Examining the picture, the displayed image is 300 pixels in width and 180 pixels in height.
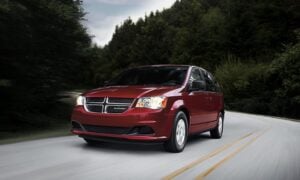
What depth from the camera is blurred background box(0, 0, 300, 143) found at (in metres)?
16.0

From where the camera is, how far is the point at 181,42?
7688 cm

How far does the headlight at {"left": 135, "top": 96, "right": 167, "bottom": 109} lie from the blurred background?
14.8 ft

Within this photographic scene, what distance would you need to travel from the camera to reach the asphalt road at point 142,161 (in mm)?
6508

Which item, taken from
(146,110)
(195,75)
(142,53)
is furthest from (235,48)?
(146,110)

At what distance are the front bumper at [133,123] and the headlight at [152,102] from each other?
0.27ft

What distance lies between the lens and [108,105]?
8305 millimetres

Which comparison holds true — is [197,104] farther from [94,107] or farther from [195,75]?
[94,107]

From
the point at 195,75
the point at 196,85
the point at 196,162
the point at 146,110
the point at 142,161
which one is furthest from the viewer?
the point at 195,75

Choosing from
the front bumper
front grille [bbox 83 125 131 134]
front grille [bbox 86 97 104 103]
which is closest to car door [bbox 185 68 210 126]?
the front bumper

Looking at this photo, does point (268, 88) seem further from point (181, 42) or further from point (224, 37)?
point (181, 42)

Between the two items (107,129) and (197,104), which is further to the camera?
(197,104)

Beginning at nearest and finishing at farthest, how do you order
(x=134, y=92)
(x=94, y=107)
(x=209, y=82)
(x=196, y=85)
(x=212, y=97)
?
(x=134, y=92) → (x=94, y=107) → (x=196, y=85) → (x=212, y=97) → (x=209, y=82)

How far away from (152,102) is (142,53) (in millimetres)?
83235

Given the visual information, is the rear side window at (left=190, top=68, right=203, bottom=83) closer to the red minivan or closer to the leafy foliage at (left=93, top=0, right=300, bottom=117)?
the red minivan
